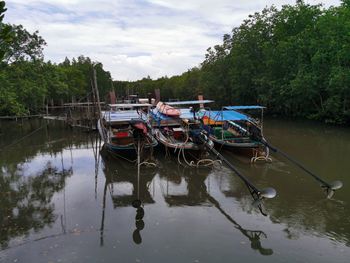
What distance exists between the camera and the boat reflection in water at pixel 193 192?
8.30 metres

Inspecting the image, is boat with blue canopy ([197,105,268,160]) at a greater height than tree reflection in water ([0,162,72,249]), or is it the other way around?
boat with blue canopy ([197,105,268,160])

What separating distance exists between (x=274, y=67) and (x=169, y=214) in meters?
31.4

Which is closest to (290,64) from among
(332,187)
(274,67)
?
(274,67)

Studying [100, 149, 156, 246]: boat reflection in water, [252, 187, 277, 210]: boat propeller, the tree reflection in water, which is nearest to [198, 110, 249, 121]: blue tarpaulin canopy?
[100, 149, 156, 246]: boat reflection in water

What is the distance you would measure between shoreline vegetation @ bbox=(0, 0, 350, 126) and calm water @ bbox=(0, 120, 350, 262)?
1174cm

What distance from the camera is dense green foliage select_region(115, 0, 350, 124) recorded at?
93.8ft

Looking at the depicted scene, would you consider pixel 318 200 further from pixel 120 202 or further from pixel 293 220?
pixel 120 202

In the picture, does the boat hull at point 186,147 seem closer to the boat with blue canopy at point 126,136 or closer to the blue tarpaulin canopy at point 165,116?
the boat with blue canopy at point 126,136

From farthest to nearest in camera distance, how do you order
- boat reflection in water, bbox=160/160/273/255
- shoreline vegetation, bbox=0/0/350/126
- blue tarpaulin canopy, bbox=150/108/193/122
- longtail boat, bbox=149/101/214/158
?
shoreline vegetation, bbox=0/0/350/126, blue tarpaulin canopy, bbox=150/108/193/122, longtail boat, bbox=149/101/214/158, boat reflection in water, bbox=160/160/273/255

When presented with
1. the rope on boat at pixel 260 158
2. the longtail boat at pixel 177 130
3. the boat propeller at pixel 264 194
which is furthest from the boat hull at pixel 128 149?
the boat propeller at pixel 264 194

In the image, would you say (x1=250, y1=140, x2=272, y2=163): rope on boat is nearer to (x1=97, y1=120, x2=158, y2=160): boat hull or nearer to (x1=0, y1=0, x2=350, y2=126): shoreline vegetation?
(x1=97, y1=120, x2=158, y2=160): boat hull

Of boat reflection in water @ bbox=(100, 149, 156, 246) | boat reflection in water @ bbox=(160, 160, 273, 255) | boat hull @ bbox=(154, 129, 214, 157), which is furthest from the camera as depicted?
boat hull @ bbox=(154, 129, 214, 157)

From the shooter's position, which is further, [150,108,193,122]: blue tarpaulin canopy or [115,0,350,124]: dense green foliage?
[115,0,350,124]: dense green foliage

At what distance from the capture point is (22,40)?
101ft
